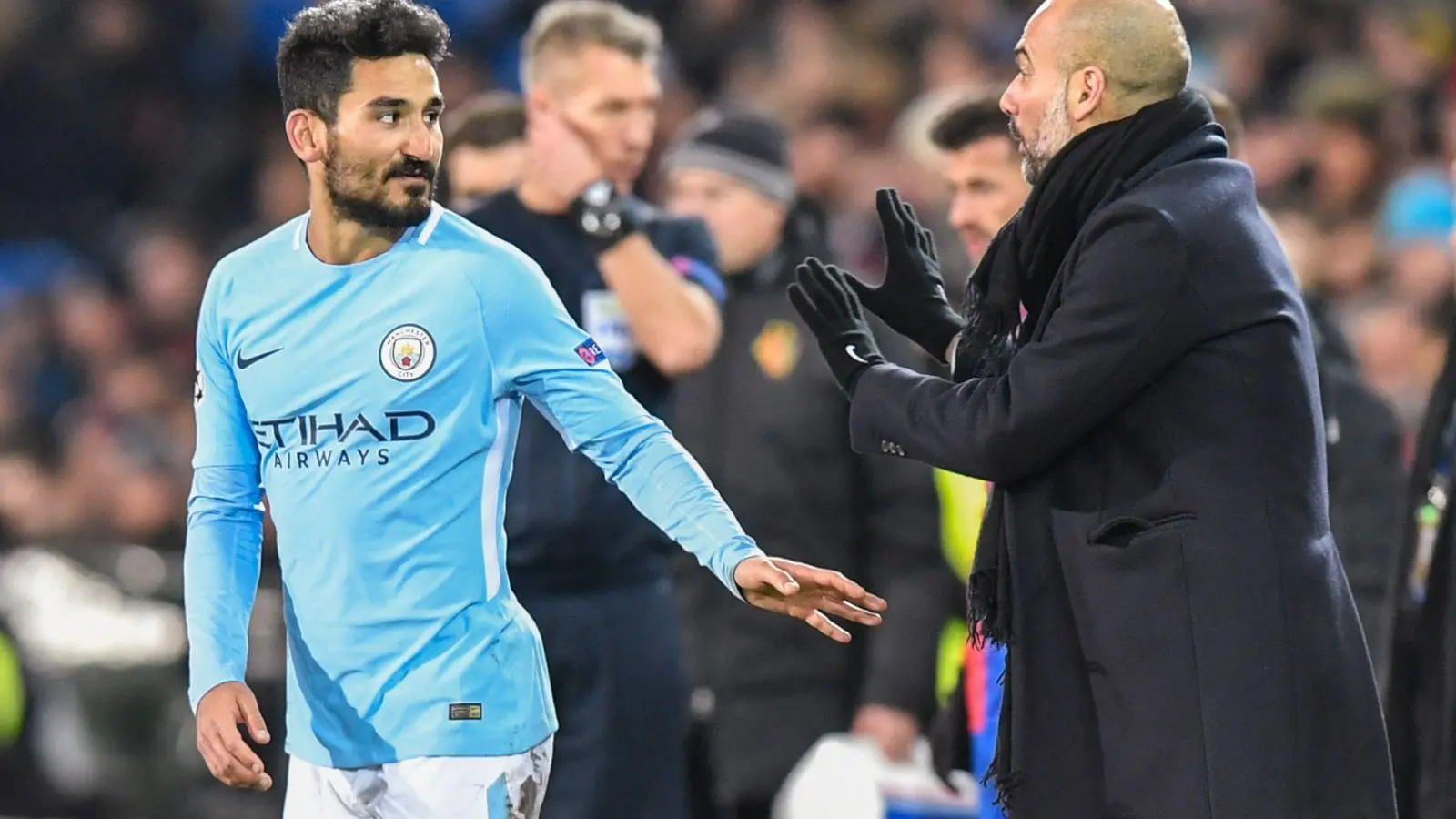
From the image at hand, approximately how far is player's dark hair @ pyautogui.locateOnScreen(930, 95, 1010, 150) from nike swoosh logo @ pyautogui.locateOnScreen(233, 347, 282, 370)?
1.92 meters

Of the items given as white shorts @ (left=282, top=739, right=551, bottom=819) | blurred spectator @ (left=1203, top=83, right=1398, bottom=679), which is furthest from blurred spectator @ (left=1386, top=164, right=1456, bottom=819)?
white shorts @ (left=282, top=739, right=551, bottom=819)

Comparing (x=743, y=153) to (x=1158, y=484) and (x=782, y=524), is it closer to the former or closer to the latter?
(x=782, y=524)

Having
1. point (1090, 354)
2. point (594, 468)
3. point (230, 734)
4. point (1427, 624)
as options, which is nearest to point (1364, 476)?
point (1427, 624)

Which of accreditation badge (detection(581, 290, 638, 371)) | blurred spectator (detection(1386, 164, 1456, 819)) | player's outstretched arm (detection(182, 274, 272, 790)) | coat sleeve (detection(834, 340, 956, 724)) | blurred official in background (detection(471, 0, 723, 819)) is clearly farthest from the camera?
coat sleeve (detection(834, 340, 956, 724))

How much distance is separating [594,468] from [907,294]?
1.19 metres

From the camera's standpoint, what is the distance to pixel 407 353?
3512 mm

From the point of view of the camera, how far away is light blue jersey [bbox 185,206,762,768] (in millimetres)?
3480

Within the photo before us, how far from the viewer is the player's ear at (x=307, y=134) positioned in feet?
11.9

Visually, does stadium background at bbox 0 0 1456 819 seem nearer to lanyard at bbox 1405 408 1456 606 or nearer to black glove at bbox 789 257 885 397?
lanyard at bbox 1405 408 1456 606

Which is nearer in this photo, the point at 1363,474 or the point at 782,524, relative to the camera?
the point at 1363,474

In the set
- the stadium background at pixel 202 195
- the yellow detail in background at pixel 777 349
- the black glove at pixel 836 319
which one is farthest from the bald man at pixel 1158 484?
the yellow detail in background at pixel 777 349

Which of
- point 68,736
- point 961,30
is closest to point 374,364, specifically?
point 68,736

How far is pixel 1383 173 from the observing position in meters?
8.59

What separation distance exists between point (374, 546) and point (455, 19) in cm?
848
